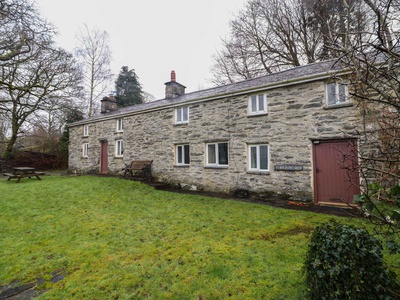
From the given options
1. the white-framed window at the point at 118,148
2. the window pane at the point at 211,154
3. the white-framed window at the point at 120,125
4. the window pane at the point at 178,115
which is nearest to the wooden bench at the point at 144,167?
the white-framed window at the point at 118,148

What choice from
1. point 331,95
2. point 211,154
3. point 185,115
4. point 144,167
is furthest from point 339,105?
point 144,167

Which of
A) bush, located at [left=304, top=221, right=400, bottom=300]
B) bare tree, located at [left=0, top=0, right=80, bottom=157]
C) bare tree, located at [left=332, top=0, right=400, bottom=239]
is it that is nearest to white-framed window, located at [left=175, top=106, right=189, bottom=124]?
bare tree, located at [left=0, top=0, right=80, bottom=157]

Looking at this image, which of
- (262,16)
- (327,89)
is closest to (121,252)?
(327,89)

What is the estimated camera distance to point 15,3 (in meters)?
8.76

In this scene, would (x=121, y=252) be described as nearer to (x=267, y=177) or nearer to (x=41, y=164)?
(x=267, y=177)

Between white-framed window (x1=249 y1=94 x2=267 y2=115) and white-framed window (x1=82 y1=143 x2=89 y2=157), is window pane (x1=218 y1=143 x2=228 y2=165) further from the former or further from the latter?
white-framed window (x1=82 y1=143 x2=89 y2=157)

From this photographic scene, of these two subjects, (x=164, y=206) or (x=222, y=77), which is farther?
(x=222, y=77)

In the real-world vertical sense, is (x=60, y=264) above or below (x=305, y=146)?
below

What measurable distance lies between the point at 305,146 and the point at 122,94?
2501 cm

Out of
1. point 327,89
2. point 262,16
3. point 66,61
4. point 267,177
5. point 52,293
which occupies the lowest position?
point 52,293

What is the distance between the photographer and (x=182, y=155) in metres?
11.1

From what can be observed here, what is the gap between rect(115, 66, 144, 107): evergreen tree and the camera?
26.2 m

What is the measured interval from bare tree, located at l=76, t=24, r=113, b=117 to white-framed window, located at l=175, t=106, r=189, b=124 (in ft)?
54.4

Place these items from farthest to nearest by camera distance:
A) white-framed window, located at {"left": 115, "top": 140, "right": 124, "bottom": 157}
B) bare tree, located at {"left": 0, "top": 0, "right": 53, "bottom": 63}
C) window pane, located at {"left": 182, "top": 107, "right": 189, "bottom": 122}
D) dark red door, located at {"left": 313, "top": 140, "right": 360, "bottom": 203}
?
white-framed window, located at {"left": 115, "top": 140, "right": 124, "bottom": 157}
window pane, located at {"left": 182, "top": 107, "right": 189, "bottom": 122}
bare tree, located at {"left": 0, "top": 0, "right": 53, "bottom": 63}
dark red door, located at {"left": 313, "top": 140, "right": 360, "bottom": 203}
